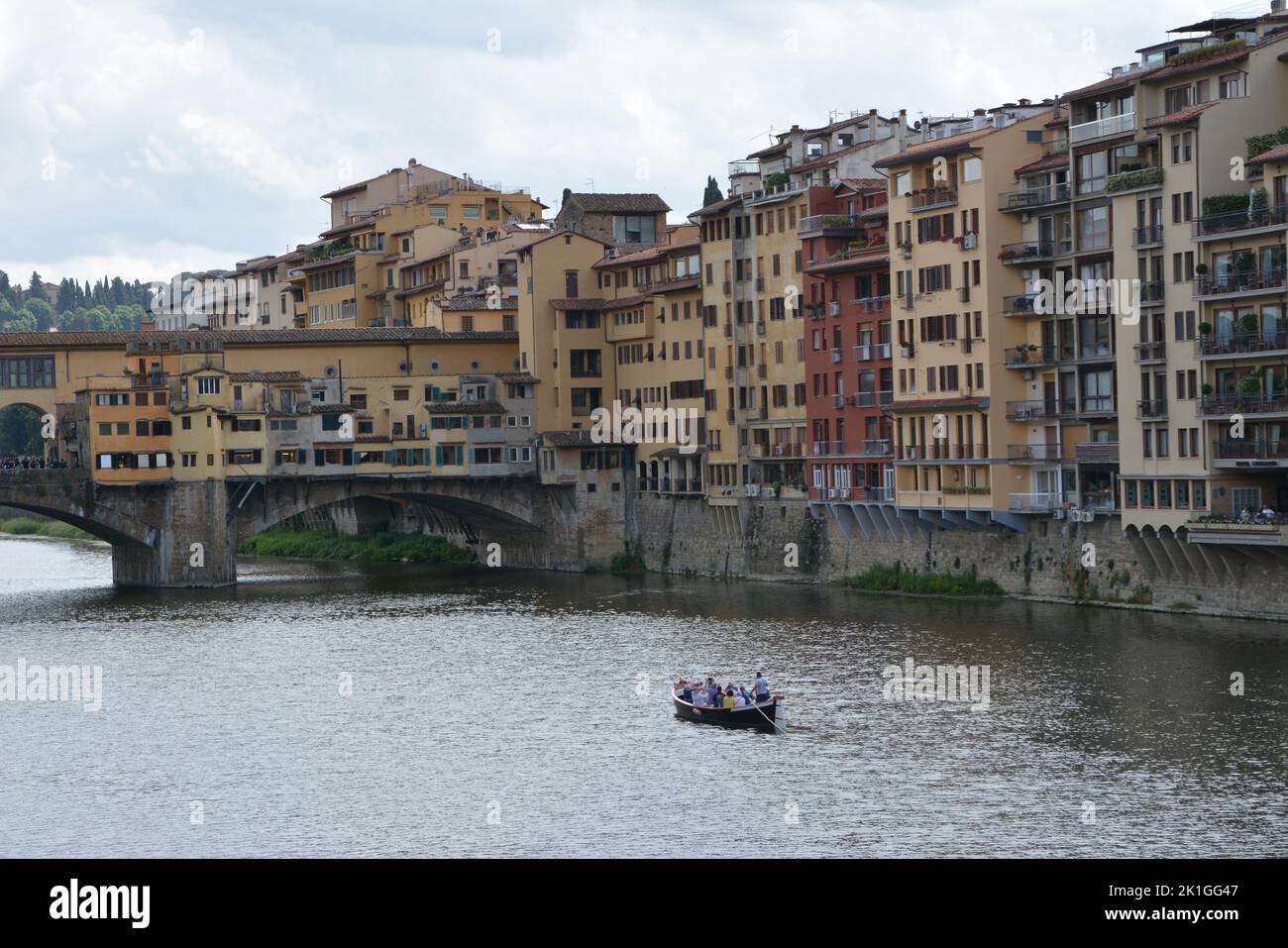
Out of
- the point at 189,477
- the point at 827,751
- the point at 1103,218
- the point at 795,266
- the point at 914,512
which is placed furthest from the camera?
the point at 189,477

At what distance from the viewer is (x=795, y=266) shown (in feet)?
350

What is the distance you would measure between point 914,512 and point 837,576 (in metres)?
6.99

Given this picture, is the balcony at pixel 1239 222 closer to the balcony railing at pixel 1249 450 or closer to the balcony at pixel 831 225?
the balcony railing at pixel 1249 450

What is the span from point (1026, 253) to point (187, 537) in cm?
5000

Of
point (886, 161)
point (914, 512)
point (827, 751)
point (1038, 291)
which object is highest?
point (886, 161)

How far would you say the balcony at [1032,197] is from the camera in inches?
3460

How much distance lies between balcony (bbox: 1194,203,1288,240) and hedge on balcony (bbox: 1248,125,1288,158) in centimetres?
250

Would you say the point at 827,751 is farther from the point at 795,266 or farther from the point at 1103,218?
the point at 795,266

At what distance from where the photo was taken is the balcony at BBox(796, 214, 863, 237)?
10312 centimetres

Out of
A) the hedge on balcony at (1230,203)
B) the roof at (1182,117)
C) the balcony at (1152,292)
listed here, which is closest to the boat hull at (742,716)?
the balcony at (1152,292)

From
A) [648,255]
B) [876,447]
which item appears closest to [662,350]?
[648,255]
